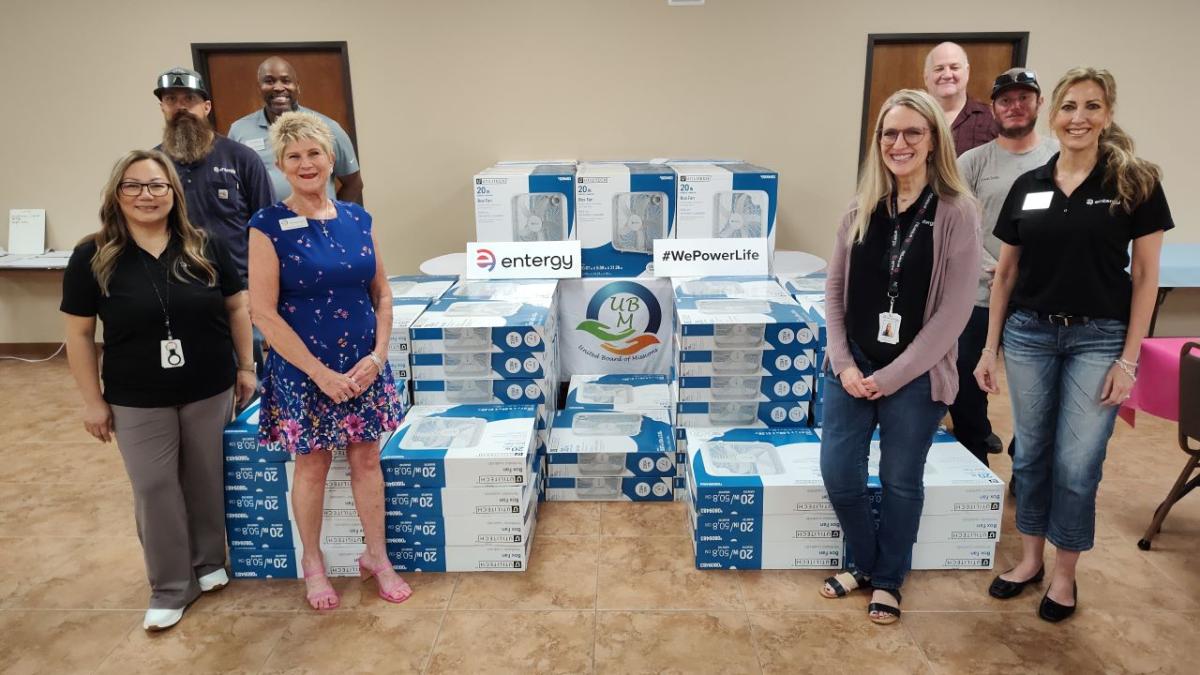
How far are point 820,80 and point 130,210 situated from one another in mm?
3738

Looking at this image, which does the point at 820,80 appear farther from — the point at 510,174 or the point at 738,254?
the point at 510,174

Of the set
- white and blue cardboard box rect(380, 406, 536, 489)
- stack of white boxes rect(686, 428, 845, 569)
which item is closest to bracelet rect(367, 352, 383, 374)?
white and blue cardboard box rect(380, 406, 536, 489)

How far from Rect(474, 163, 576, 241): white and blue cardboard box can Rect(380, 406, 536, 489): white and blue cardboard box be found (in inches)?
41.0

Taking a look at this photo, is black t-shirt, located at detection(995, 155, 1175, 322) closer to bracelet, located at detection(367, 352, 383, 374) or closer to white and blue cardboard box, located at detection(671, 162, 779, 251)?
white and blue cardboard box, located at detection(671, 162, 779, 251)

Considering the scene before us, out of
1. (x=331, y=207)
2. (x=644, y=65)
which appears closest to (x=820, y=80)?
(x=644, y=65)

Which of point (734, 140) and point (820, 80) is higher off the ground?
point (820, 80)

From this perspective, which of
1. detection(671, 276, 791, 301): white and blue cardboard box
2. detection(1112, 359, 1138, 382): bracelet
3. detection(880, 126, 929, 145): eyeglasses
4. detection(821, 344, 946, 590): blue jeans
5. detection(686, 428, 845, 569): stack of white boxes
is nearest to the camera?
detection(880, 126, 929, 145): eyeglasses

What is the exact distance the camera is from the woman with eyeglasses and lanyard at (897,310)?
182 centimetres

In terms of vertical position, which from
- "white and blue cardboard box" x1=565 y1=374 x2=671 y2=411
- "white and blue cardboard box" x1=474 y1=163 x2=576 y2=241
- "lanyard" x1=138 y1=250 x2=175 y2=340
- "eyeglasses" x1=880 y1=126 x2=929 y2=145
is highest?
"eyeglasses" x1=880 y1=126 x2=929 y2=145

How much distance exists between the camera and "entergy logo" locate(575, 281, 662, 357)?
3.30 m

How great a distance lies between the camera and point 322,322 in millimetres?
2051

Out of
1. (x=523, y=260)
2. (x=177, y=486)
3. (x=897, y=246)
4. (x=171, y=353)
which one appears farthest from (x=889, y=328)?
(x=177, y=486)

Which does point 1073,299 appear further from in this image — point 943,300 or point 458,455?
point 458,455

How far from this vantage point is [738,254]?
11.0ft
